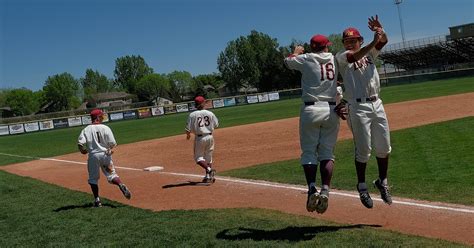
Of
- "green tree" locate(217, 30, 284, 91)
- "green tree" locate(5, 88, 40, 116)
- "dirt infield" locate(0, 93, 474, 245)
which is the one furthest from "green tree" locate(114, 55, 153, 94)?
"dirt infield" locate(0, 93, 474, 245)

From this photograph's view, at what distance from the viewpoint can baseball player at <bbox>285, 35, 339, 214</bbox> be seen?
563 cm

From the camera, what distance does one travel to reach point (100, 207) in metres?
8.71

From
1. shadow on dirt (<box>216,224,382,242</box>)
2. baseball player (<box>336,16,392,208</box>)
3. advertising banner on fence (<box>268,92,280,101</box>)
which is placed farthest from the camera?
advertising banner on fence (<box>268,92,280,101</box>)

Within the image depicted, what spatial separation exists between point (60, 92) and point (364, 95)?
11962 cm

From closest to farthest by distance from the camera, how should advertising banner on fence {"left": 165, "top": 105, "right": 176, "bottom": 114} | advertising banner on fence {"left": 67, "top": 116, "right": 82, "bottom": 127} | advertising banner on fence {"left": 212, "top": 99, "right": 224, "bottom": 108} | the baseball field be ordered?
the baseball field < advertising banner on fence {"left": 67, "top": 116, "right": 82, "bottom": 127} < advertising banner on fence {"left": 165, "top": 105, "right": 176, "bottom": 114} < advertising banner on fence {"left": 212, "top": 99, "right": 224, "bottom": 108}

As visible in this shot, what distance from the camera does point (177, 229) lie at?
20.6ft

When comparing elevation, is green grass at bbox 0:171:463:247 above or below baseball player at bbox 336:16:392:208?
below

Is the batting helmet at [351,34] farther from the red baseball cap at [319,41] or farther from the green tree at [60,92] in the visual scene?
the green tree at [60,92]

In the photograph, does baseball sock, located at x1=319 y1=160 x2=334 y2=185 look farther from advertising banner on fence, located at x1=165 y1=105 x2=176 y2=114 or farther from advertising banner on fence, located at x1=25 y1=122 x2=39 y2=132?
advertising banner on fence, located at x1=165 y1=105 x2=176 y2=114

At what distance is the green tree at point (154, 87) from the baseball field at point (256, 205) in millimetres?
101290

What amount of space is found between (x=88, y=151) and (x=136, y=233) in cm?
332

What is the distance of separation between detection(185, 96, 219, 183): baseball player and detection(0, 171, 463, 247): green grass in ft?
7.22

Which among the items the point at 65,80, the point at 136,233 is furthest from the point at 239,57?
A: the point at 136,233

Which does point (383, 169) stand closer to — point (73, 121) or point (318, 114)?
point (318, 114)
